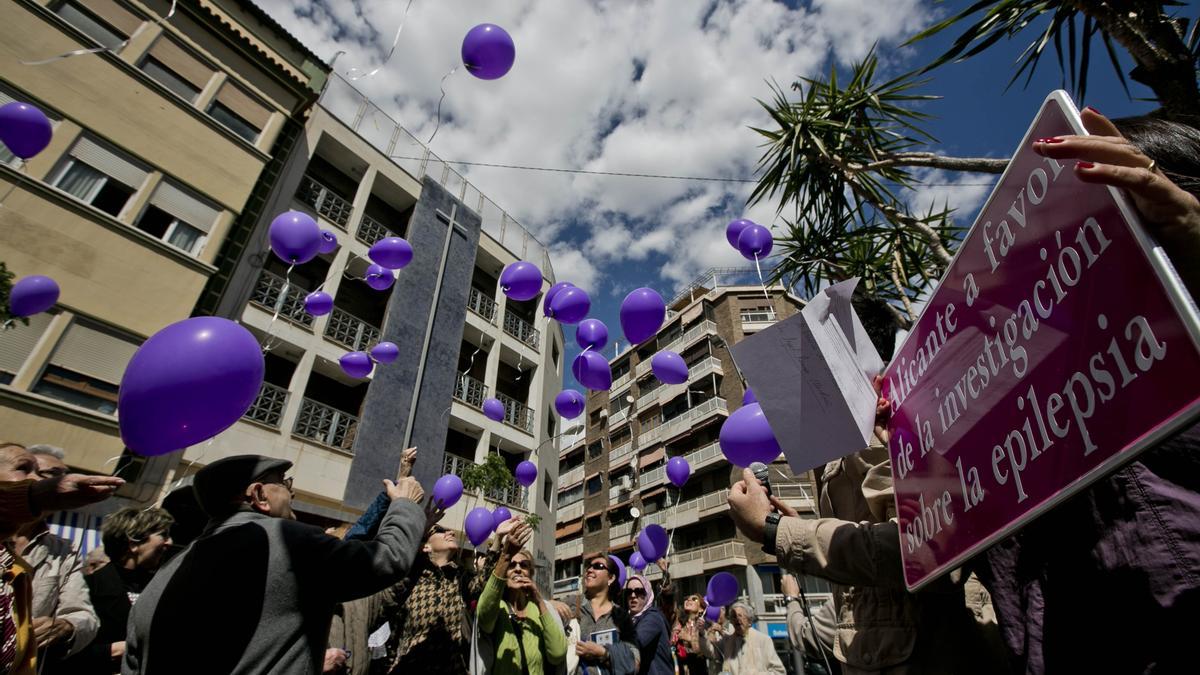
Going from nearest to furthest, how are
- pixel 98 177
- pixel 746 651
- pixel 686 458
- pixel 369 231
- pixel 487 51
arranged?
1. pixel 487 51
2. pixel 746 651
3. pixel 98 177
4. pixel 369 231
5. pixel 686 458

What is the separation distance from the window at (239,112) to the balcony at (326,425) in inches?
225

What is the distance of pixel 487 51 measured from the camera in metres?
4.70

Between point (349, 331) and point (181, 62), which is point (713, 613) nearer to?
point (349, 331)

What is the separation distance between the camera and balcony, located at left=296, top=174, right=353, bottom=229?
12.1 m

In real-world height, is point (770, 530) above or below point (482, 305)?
below

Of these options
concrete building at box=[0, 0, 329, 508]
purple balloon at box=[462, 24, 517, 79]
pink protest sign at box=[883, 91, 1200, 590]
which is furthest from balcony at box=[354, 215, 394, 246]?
pink protest sign at box=[883, 91, 1200, 590]

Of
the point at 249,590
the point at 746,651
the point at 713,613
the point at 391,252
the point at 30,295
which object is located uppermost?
the point at 391,252

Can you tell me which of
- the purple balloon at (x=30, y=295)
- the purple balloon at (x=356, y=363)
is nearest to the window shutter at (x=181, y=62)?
the purple balloon at (x=30, y=295)

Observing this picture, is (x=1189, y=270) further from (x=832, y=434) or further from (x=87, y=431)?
(x=87, y=431)

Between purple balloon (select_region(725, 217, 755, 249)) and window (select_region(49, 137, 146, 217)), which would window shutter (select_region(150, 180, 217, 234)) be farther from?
purple balloon (select_region(725, 217, 755, 249))

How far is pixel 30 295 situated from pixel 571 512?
3164 centimetres

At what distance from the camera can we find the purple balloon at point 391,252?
6762 millimetres

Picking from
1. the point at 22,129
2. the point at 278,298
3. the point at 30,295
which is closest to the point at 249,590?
the point at 22,129

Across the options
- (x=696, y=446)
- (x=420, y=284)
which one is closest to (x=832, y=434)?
(x=420, y=284)
